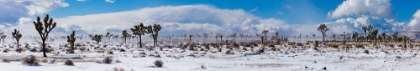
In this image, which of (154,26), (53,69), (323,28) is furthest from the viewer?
(323,28)

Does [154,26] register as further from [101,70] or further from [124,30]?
[101,70]

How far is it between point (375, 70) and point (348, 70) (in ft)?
3.58

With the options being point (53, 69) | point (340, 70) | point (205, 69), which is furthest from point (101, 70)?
point (340, 70)

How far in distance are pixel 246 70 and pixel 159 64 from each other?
3884 millimetres

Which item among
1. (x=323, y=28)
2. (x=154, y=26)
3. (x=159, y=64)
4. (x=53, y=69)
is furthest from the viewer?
(x=323, y=28)

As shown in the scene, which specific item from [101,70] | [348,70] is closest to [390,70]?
[348,70]

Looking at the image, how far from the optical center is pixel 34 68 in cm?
1448

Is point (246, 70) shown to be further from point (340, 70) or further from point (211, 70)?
point (340, 70)

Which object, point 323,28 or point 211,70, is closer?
point 211,70

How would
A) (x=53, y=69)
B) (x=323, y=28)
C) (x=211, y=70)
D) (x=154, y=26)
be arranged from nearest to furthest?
(x=53, y=69), (x=211, y=70), (x=154, y=26), (x=323, y=28)

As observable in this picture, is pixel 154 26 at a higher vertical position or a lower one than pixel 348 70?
higher

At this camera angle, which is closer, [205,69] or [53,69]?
Result: [53,69]

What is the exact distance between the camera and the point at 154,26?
6262cm

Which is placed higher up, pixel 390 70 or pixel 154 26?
pixel 154 26
